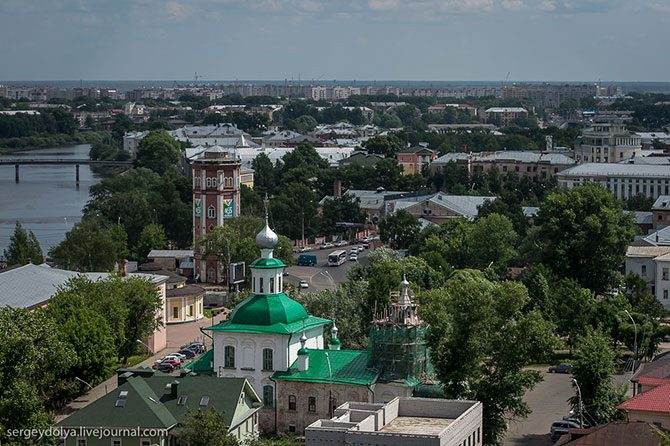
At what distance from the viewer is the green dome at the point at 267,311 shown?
3466cm

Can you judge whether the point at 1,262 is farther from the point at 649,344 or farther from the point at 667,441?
the point at 667,441

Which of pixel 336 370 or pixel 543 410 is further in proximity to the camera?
pixel 543 410

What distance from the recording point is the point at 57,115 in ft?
616

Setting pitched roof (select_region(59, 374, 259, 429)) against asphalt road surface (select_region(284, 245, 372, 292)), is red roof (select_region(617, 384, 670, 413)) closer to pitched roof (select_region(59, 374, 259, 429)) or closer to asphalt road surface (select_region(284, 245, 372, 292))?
pitched roof (select_region(59, 374, 259, 429))

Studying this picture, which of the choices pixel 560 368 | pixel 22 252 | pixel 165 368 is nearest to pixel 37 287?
pixel 165 368

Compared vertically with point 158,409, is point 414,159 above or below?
below

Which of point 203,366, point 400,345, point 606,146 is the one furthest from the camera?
point 606,146

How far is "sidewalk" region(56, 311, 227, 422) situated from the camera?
122 ft

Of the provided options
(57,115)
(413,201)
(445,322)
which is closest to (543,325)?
(445,322)

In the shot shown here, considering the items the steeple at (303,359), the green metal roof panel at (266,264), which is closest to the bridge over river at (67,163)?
the green metal roof panel at (266,264)

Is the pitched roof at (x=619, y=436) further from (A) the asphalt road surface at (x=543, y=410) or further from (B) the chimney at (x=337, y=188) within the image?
(B) the chimney at (x=337, y=188)

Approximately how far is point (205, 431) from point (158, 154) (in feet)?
272

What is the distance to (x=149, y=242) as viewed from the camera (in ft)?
216

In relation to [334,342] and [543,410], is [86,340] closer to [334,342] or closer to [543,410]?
[334,342]
